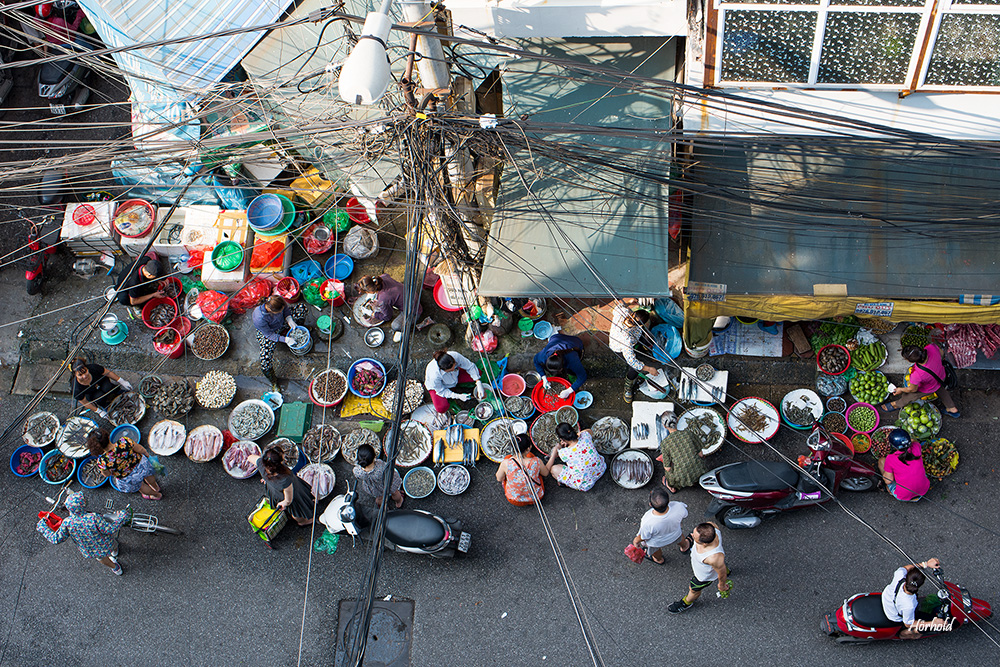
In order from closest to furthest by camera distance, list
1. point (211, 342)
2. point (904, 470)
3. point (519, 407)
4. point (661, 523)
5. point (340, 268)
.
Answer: point (661, 523), point (904, 470), point (519, 407), point (211, 342), point (340, 268)

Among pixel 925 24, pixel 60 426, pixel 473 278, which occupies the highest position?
pixel 925 24

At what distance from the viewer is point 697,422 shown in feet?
25.1

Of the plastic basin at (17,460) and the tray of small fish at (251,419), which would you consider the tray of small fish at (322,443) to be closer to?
the tray of small fish at (251,419)

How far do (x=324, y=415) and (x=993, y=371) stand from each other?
23.7ft

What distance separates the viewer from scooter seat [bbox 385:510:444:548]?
22.8 ft

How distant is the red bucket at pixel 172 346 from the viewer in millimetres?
8578

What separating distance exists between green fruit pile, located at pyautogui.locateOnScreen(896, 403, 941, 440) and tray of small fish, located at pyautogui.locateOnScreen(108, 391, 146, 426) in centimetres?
828

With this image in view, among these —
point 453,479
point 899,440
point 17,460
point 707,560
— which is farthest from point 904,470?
point 17,460

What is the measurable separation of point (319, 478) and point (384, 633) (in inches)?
66.8

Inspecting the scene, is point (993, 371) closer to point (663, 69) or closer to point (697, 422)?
point (697, 422)

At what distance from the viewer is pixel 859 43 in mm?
6320

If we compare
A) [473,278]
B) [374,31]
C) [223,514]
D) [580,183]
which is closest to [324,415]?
[223,514]

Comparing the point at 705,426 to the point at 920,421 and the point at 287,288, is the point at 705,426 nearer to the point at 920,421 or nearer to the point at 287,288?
the point at 920,421

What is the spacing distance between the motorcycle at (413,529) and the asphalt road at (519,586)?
12.0 inches
